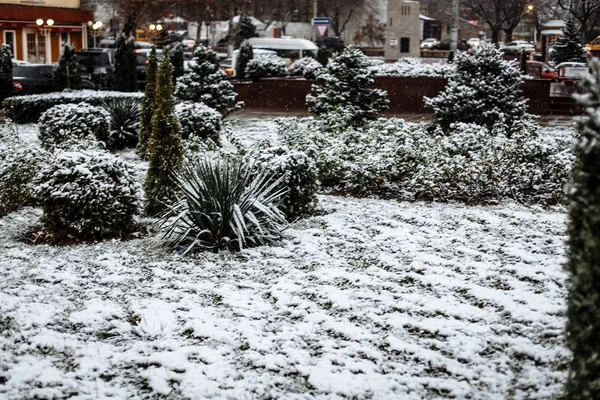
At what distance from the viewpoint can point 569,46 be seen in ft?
112

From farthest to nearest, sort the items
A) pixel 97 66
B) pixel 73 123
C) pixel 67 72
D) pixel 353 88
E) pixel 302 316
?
pixel 97 66 → pixel 67 72 → pixel 353 88 → pixel 73 123 → pixel 302 316

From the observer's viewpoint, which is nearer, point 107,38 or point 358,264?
point 358,264

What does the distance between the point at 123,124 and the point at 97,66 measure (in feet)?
40.7

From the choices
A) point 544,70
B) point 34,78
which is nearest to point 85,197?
point 34,78

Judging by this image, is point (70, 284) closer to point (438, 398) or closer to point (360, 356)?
point (360, 356)

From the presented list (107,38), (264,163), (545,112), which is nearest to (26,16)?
(107,38)

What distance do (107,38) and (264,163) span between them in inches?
1944

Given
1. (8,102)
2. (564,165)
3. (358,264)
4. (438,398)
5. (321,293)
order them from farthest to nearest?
(8,102), (564,165), (358,264), (321,293), (438,398)

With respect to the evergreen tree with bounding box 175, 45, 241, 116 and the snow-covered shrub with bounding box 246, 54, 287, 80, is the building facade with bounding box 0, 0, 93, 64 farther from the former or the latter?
the evergreen tree with bounding box 175, 45, 241, 116

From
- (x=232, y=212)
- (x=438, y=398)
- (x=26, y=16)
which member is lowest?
(x=438, y=398)

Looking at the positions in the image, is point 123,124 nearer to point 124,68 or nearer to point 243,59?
point 124,68

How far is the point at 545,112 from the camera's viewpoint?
1884 centimetres

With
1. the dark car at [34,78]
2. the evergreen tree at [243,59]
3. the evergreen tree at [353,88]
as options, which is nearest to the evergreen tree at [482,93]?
the evergreen tree at [353,88]

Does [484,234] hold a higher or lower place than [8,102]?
lower
